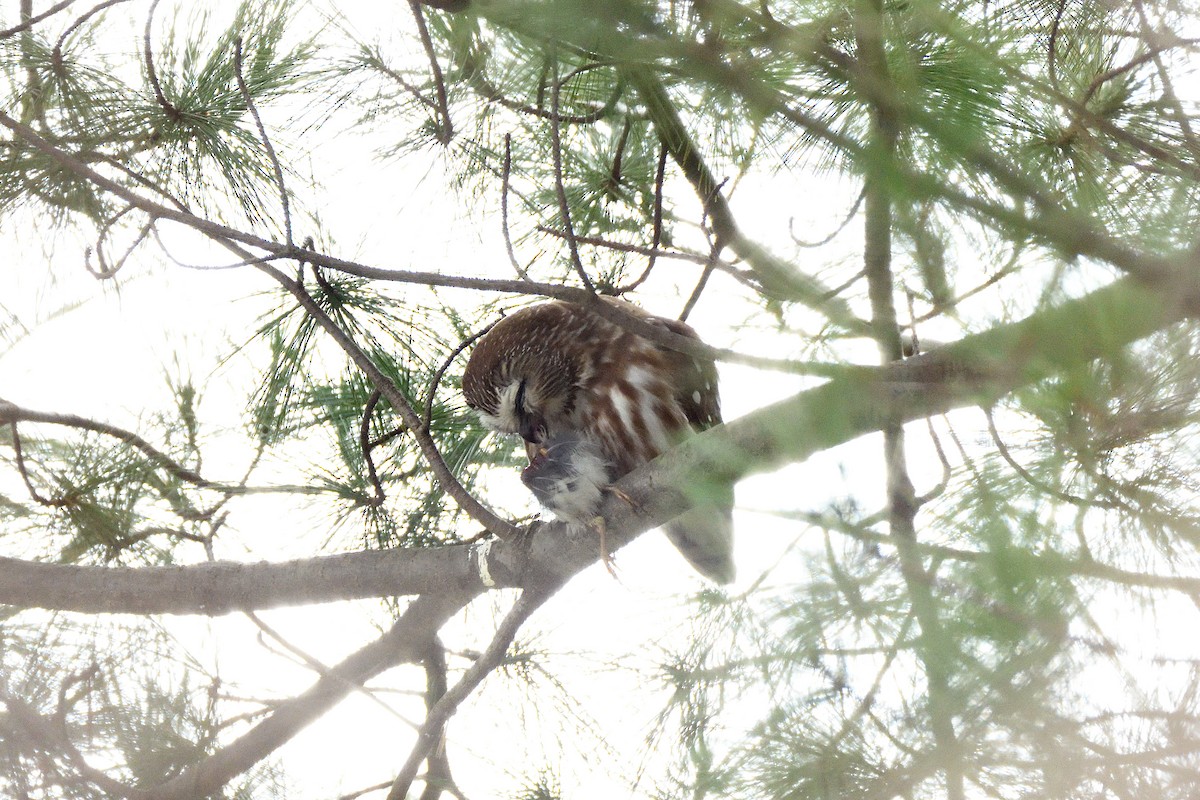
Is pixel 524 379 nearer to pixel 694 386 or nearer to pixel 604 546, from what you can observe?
pixel 694 386

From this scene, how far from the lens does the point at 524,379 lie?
6.93 ft

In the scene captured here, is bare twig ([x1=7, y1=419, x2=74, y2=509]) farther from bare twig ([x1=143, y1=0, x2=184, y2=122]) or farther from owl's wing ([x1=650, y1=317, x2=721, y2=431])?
owl's wing ([x1=650, y1=317, x2=721, y2=431])

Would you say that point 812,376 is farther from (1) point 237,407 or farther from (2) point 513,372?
(1) point 237,407

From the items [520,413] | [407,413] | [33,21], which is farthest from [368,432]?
[33,21]

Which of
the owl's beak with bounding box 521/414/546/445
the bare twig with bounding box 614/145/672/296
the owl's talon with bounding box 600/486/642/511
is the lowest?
the owl's talon with bounding box 600/486/642/511

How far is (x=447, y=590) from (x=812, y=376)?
121 centimetres

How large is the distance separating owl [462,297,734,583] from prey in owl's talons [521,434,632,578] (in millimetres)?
109

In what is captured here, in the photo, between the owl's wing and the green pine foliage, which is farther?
the owl's wing

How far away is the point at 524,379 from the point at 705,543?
505 millimetres

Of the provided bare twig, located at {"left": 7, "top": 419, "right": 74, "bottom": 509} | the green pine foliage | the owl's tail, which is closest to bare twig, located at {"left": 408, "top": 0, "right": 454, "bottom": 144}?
the green pine foliage

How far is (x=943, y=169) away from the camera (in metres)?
0.88

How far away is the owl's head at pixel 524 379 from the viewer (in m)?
2.11

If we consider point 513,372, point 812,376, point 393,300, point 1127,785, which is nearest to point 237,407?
point 393,300

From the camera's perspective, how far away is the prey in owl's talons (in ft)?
5.56
